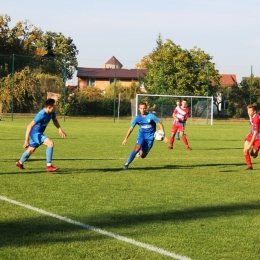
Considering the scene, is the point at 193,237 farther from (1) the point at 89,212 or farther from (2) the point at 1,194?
(2) the point at 1,194

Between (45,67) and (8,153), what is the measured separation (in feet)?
127

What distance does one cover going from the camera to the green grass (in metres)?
5.92

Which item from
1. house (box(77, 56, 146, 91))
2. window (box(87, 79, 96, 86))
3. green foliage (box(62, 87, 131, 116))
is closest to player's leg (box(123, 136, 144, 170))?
green foliage (box(62, 87, 131, 116))

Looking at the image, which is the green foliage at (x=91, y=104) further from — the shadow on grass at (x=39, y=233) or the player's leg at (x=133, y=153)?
the shadow on grass at (x=39, y=233)

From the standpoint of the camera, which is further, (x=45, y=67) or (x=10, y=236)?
(x=45, y=67)

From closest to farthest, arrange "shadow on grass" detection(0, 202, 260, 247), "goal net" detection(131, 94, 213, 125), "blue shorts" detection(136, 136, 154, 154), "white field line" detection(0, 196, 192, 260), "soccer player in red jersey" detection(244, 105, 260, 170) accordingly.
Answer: "white field line" detection(0, 196, 192, 260), "shadow on grass" detection(0, 202, 260, 247), "soccer player in red jersey" detection(244, 105, 260, 170), "blue shorts" detection(136, 136, 154, 154), "goal net" detection(131, 94, 213, 125)

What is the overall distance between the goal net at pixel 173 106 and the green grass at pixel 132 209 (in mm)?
30741

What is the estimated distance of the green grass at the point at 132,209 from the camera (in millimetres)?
5918

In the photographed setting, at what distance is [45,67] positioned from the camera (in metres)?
54.7

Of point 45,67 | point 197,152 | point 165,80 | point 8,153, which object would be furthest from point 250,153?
point 45,67

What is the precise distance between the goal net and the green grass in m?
30.7

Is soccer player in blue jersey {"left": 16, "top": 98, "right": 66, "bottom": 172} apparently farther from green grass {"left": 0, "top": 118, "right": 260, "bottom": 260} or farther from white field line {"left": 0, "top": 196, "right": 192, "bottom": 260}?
white field line {"left": 0, "top": 196, "right": 192, "bottom": 260}

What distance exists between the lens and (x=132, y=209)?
26.5 feet

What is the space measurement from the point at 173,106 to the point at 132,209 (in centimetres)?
3838
